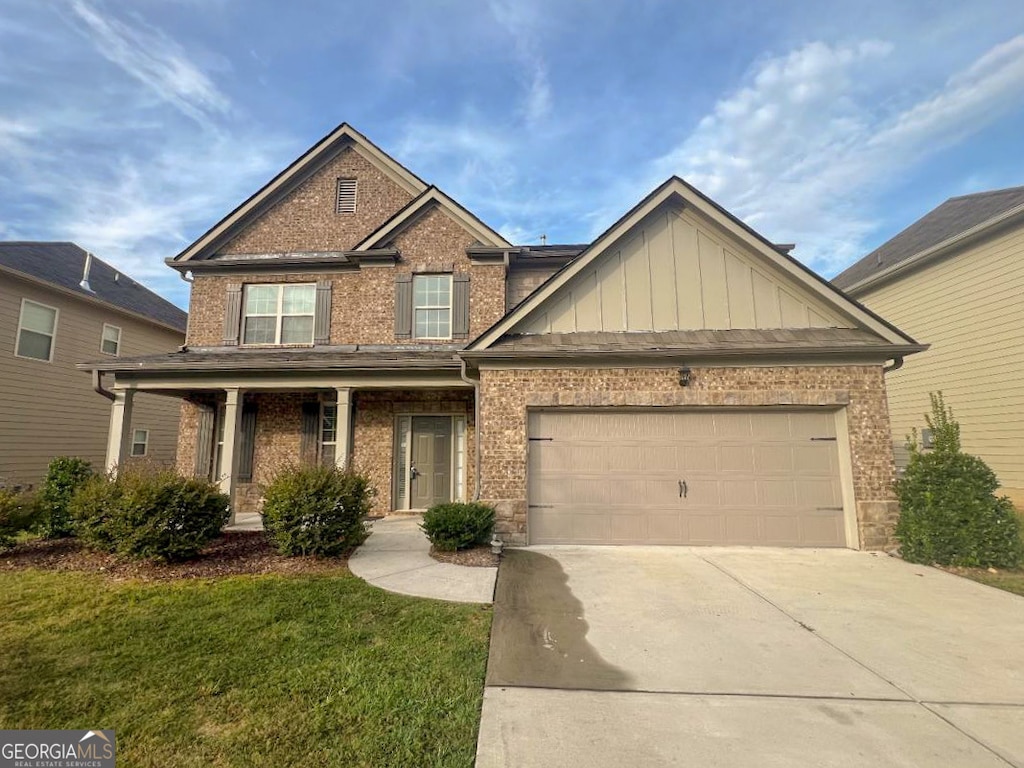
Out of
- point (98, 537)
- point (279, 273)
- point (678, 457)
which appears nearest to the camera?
point (98, 537)

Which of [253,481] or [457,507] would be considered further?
[253,481]

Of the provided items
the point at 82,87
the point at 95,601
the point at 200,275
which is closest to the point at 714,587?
the point at 95,601

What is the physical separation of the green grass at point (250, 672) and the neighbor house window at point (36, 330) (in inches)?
416

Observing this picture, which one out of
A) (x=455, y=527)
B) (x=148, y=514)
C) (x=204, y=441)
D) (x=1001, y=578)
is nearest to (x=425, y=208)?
(x=204, y=441)

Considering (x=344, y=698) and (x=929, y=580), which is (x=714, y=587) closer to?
(x=929, y=580)

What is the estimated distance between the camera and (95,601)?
17.0 feet

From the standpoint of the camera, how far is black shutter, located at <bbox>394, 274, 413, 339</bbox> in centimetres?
1122

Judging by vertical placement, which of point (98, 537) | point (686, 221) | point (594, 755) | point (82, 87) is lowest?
point (594, 755)

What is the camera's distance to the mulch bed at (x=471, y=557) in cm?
664

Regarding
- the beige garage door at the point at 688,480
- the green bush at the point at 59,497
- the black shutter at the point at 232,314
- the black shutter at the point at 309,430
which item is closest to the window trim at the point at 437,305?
the black shutter at the point at 309,430

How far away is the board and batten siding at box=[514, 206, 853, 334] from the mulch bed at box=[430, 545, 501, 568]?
3.98 metres

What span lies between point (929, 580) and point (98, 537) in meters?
11.9

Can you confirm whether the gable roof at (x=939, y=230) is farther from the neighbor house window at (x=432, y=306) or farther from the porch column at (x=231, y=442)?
the porch column at (x=231, y=442)

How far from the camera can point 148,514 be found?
6.49 meters
